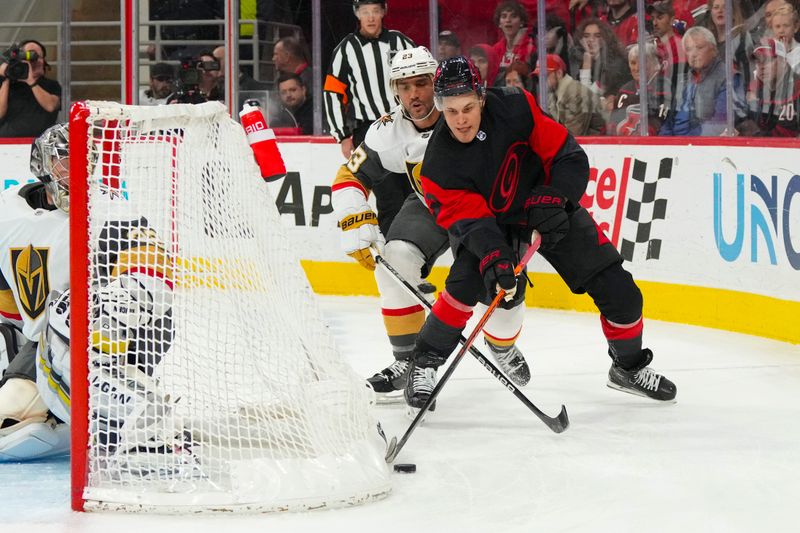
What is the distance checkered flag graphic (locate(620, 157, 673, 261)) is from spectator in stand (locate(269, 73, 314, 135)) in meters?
1.77

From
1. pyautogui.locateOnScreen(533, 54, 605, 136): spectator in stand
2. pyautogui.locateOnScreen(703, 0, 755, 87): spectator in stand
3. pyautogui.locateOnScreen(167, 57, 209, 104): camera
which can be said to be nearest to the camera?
pyautogui.locateOnScreen(703, 0, 755, 87): spectator in stand

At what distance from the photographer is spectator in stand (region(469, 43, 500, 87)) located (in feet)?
18.2

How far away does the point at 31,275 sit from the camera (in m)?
2.68

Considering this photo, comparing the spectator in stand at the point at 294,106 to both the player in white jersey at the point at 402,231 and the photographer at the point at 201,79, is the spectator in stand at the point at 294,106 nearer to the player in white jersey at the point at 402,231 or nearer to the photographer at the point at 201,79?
the photographer at the point at 201,79

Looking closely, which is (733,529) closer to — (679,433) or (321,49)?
(679,433)

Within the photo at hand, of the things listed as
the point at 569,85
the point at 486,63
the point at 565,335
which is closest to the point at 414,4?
the point at 486,63

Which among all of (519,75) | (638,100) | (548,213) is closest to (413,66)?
(548,213)

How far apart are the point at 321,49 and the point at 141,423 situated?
3.79 m

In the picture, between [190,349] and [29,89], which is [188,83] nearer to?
[29,89]

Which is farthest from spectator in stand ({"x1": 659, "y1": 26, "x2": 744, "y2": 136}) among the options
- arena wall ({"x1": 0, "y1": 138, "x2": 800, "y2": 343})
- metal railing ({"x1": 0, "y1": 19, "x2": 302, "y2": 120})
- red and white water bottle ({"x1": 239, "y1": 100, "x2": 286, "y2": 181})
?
red and white water bottle ({"x1": 239, "y1": 100, "x2": 286, "y2": 181})

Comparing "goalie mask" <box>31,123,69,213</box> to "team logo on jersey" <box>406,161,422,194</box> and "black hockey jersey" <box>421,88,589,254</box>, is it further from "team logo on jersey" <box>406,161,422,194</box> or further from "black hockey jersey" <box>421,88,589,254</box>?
"team logo on jersey" <box>406,161,422,194</box>

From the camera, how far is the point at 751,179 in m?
4.26

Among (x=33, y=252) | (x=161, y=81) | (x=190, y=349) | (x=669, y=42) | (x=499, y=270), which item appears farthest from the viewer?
(x=161, y=81)

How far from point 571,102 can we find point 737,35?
88 cm
